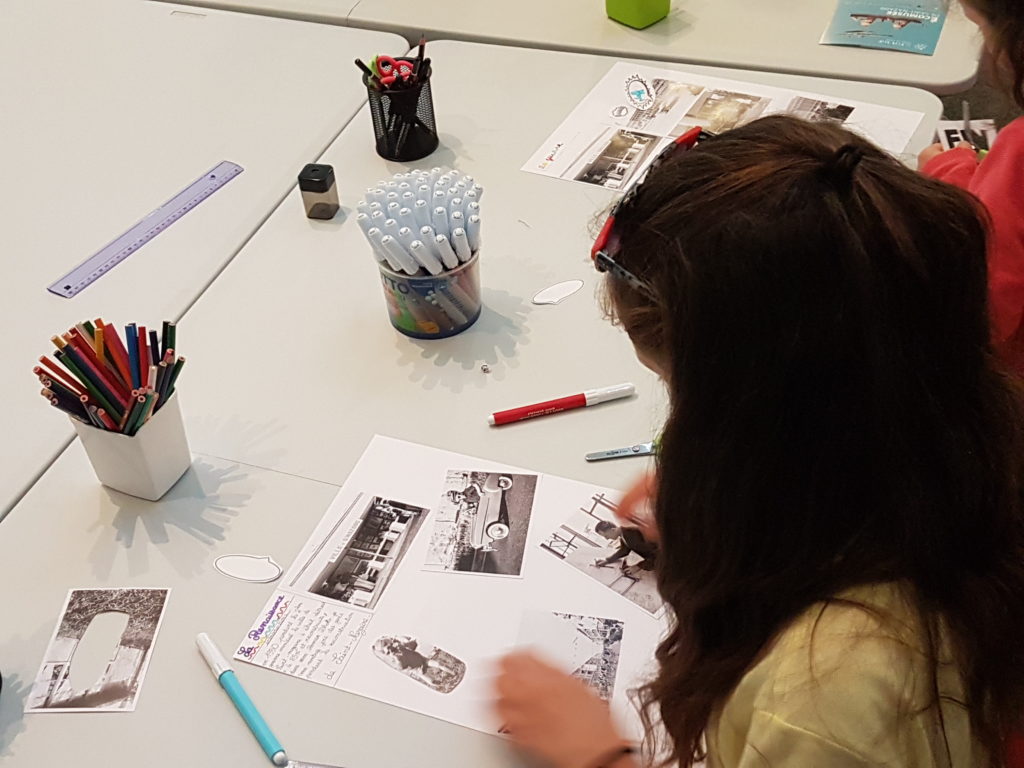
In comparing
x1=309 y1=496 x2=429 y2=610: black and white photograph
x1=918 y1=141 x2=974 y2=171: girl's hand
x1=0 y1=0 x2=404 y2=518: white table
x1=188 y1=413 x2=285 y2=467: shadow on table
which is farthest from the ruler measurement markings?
x1=918 y1=141 x2=974 y2=171: girl's hand

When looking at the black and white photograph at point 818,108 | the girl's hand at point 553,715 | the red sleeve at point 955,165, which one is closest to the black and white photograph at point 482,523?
the girl's hand at point 553,715

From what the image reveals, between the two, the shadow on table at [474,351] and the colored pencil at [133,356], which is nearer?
the colored pencil at [133,356]

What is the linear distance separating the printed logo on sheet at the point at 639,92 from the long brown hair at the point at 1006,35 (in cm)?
55

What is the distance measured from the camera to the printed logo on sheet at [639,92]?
58.6 inches

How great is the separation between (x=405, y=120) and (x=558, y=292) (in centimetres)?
38

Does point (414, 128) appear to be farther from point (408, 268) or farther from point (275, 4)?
point (275, 4)

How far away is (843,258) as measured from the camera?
57 centimetres

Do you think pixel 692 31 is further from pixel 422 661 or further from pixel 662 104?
pixel 422 661

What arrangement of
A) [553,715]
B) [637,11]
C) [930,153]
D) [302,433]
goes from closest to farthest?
[553,715] < [302,433] < [930,153] < [637,11]

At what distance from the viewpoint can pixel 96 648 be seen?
87 centimetres

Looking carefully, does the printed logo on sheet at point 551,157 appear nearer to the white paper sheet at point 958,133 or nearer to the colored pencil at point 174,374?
the white paper sheet at point 958,133

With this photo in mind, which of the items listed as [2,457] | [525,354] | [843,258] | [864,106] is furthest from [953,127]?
[2,457]

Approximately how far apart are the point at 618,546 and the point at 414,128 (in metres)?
0.73

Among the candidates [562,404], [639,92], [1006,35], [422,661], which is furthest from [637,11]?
[422,661]
